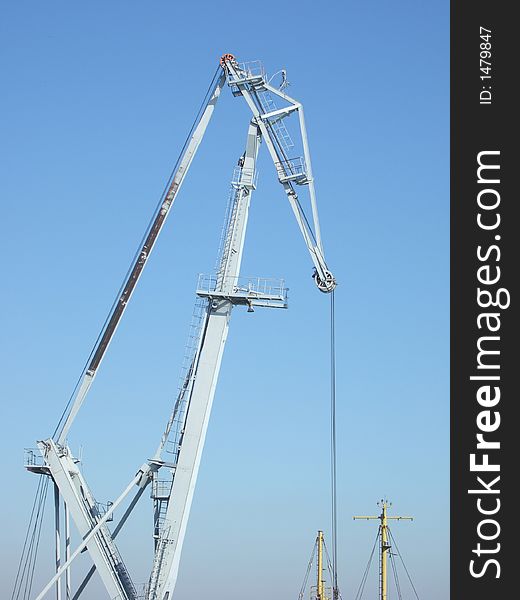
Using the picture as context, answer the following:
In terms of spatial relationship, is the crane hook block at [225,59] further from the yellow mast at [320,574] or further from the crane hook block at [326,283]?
the yellow mast at [320,574]

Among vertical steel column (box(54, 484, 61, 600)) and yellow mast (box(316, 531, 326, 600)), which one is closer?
vertical steel column (box(54, 484, 61, 600))

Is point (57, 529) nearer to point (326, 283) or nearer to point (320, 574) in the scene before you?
point (326, 283)

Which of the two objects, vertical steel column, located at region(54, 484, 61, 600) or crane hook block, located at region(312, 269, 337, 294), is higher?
crane hook block, located at region(312, 269, 337, 294)

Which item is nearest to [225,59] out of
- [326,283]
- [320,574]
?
[326,283]

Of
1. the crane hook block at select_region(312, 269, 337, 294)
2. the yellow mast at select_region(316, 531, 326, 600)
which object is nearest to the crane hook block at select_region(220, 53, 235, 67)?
the crane hook block at select_region(312, 269, 337, 294)

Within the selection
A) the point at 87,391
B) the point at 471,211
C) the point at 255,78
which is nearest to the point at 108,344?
the point at 87,391

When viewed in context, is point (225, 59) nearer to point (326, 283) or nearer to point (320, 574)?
point (326, 283)

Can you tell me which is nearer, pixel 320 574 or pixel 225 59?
pixel 225 59

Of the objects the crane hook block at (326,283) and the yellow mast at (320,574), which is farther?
the yellow mast at (320,574)

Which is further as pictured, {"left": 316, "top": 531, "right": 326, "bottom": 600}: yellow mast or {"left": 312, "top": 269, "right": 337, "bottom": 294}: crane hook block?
{"left": 316, "top": 531, "right": 326, "bottom": 600}: yellow mast

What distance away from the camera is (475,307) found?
2591 centimetres

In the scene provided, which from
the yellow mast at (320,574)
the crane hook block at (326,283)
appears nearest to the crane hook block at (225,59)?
the crane hook block at (326,283)

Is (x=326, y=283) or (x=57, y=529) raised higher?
(x=326, y=283)

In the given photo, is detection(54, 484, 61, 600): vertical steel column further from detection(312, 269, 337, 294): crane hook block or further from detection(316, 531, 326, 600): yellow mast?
detection(316, 531, 326, 600): yellow mast
